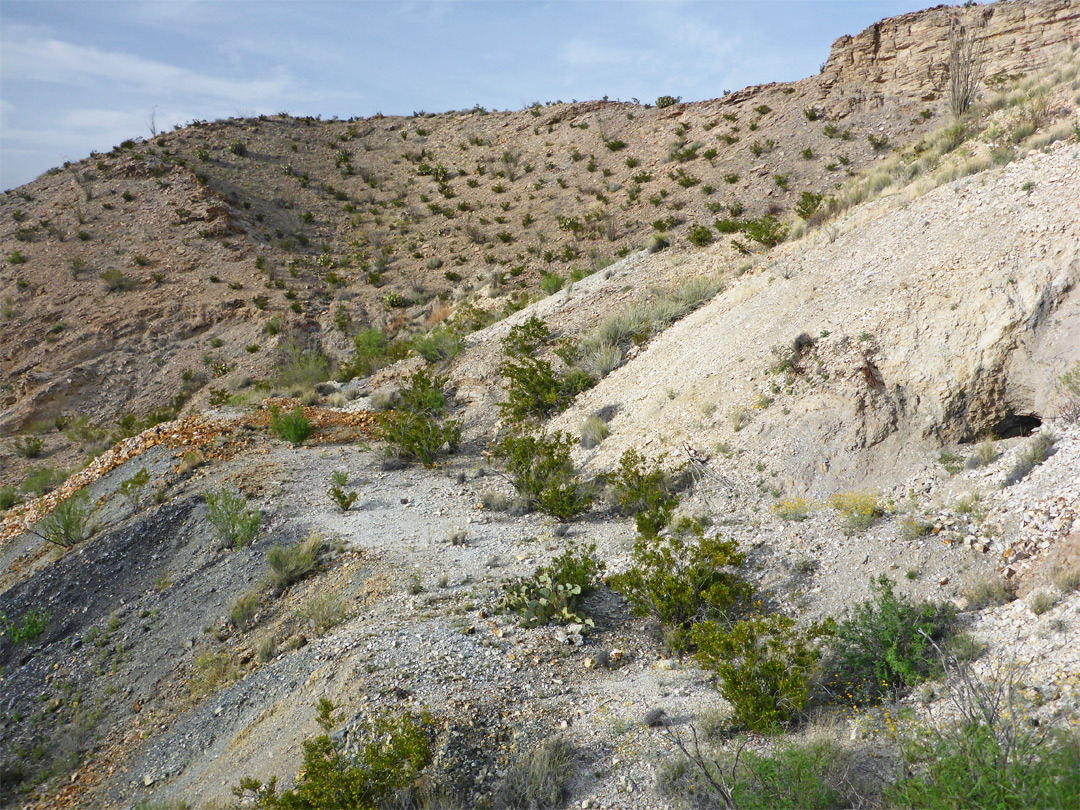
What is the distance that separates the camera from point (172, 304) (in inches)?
821

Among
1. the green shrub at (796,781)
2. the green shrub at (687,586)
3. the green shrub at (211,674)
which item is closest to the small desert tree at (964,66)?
the green shrub at (687,586)

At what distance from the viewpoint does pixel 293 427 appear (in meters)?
11.0

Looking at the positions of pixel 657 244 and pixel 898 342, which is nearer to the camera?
pixel 898 342

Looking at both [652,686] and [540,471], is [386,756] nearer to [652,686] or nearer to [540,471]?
[652,686]

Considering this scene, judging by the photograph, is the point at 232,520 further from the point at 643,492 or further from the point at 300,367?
the point at 300,367

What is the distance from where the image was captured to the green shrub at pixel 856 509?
6078 mm

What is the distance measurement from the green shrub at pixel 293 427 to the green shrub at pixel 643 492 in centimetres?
585

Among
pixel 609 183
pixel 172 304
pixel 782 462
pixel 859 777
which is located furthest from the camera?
pixel 609 183

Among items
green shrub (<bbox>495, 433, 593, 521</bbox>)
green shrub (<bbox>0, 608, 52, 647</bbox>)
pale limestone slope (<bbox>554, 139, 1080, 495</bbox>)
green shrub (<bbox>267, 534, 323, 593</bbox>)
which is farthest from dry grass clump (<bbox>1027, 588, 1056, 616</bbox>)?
green shrub (<bbox>0, 608, 52, 647</bbox>)

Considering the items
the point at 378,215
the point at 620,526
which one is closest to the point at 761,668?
the point at 620,526

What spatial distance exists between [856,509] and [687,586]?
2076mm

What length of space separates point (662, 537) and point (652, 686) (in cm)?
218

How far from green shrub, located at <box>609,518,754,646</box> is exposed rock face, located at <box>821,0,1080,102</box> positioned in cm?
1984

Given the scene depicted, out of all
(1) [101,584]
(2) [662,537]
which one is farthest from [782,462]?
(1) [101,584]
